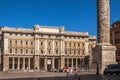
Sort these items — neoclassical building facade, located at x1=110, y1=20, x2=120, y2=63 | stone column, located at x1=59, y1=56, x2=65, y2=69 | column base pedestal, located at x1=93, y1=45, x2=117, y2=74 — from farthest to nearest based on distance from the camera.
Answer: stone column, located at x1=59, y1=56, x2=65, y2=69 < neoclassical building facade, located at x1=110, y1=20, x2=120, y2=63 < column base pedestal, located at x1=93, y1=45, x2=117, y2=74

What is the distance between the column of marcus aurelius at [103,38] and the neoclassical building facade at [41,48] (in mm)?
51750

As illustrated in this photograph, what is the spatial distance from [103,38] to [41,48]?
62.5m

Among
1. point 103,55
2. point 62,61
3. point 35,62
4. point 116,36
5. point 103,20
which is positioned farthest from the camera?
point 62,61

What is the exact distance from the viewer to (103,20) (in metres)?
36.5

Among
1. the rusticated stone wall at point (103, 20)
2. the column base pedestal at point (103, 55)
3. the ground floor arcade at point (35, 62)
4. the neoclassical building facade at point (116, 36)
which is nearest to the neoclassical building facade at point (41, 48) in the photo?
the ground floor arcade at point (35, 62)

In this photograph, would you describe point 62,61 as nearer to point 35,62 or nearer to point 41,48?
point 41,48

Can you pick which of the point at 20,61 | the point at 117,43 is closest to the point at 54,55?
the point at 20,61

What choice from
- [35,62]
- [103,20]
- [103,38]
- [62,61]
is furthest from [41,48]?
[103,20]

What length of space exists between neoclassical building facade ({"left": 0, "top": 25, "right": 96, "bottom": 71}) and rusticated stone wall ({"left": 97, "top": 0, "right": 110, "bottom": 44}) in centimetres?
5190

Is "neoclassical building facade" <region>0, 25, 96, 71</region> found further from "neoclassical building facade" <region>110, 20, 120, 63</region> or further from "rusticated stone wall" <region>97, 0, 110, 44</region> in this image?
"rusticated stone wall" <region>97, 0, 110, 44</region>

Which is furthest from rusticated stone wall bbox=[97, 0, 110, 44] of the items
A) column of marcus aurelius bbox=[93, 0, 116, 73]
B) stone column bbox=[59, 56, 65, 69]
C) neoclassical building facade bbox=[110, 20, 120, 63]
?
stone column bbox=[59, 56, 65, 69]

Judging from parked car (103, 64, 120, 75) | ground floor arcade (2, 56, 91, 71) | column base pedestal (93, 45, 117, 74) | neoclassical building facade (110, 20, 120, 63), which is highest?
neoclassical building facade (110, 20, 120, 63)

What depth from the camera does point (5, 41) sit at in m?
90.5

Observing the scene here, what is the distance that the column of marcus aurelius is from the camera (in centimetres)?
3622
